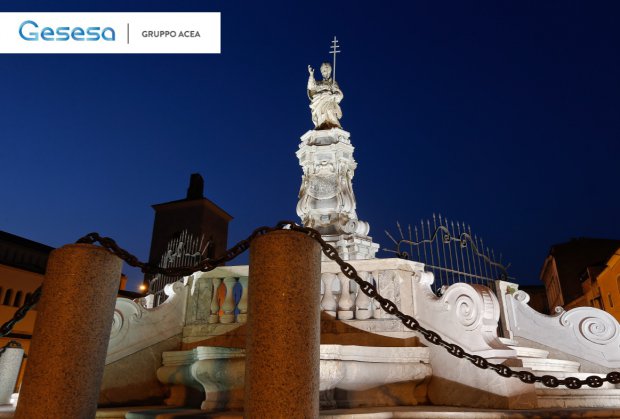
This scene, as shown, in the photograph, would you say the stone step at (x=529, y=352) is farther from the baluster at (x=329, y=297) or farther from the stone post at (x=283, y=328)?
the stone post at (x=283, y=328)

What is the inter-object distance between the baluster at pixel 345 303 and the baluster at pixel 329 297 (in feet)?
0.29

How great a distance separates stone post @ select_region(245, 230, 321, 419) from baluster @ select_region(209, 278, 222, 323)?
10.7 ft

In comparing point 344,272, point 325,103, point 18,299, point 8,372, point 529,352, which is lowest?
point 8,372

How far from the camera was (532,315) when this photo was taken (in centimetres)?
788

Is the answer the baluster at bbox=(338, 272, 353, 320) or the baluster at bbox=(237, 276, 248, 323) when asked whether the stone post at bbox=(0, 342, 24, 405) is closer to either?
the baluster at bbox=(237, 276, 248, 323)

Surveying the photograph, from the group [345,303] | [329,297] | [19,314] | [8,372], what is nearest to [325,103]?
[329,297]

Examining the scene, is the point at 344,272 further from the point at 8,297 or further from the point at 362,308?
the point at 8,297

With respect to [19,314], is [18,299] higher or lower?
higher

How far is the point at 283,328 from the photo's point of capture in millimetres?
3350

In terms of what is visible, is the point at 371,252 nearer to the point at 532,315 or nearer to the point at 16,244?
the point at 532,315

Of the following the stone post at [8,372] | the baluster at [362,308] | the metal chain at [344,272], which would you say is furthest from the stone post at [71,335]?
the stone post at [8,372]

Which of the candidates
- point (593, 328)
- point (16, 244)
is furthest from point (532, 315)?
point (16, 244)

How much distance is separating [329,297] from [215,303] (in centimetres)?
166

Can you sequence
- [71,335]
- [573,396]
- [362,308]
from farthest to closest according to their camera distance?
[362,308], [573,396], [71,335]
